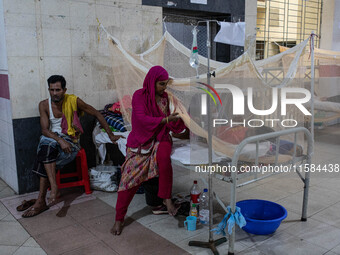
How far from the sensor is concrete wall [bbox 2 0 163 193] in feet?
12.6

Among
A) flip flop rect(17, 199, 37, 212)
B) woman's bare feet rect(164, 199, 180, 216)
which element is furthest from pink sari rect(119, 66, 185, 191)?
flip flop rect(17, 199, 37, 212)

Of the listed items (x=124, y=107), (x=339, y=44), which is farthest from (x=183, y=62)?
(x=339, y=44)

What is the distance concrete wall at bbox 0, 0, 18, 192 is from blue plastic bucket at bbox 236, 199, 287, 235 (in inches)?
104

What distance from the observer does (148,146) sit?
10.7 feet

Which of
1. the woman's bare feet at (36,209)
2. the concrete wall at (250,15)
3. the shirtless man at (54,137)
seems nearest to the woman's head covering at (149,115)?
the shirtless man at (54,137)

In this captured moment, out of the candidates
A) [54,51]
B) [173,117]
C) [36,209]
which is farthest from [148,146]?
[54,51]

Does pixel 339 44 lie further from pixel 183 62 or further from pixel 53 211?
pixel 53 211

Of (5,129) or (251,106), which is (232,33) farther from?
(5,129)

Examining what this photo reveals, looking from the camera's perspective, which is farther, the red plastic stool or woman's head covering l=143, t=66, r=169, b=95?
the red plastic stool

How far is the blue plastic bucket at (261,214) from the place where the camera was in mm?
2925

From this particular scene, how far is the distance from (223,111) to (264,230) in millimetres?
1124

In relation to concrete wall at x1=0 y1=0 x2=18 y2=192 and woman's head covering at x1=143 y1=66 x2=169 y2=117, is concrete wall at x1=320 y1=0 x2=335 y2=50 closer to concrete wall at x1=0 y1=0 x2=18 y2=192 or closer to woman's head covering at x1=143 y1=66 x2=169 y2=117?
woman's head covering at x1=143 y1=66 x2=169 y2=117

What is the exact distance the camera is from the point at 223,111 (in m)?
3.31

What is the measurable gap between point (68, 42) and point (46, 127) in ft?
3.63
